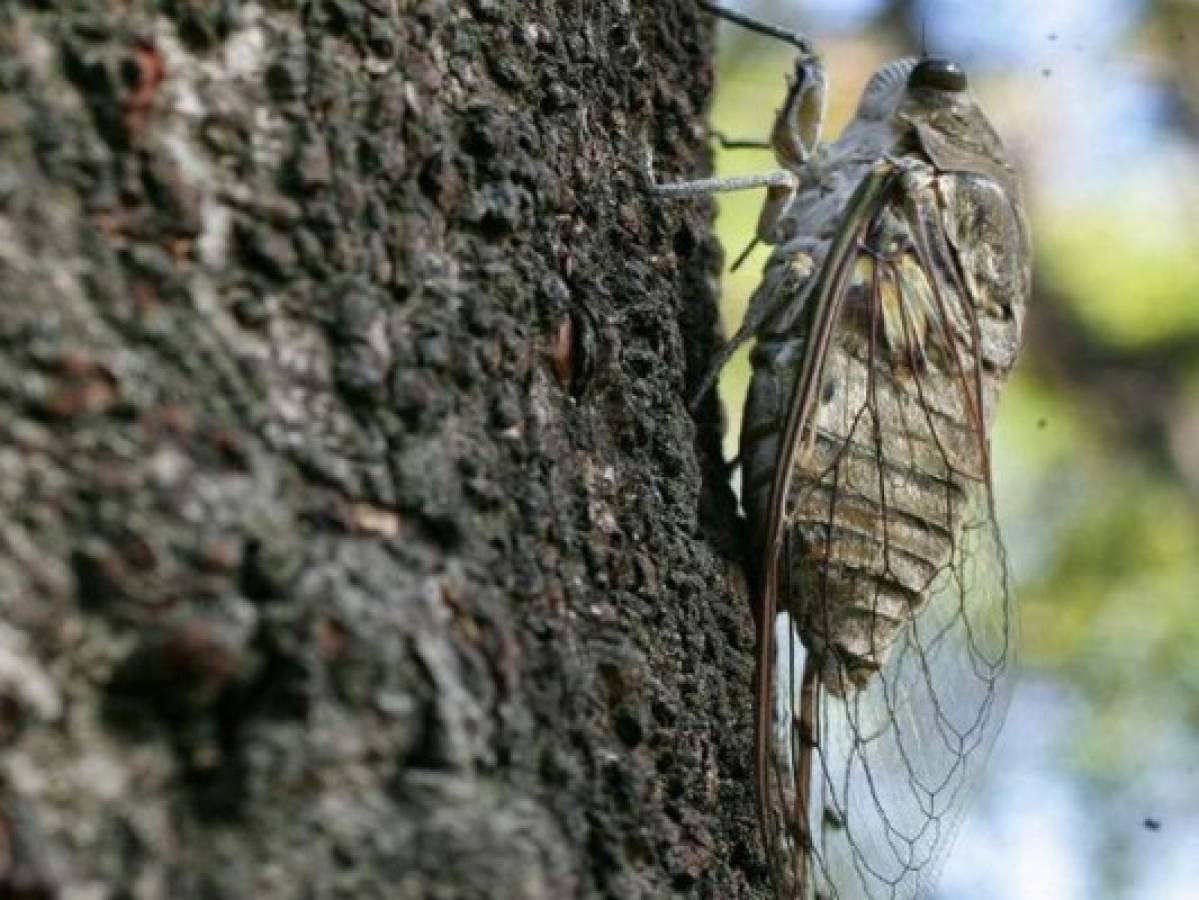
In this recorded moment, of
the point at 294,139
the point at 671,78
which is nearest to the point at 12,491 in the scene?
the point at 294,139

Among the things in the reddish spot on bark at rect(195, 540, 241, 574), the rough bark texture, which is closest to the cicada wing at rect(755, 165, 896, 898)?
the rough bark texture

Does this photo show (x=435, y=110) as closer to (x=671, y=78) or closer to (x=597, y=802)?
(x=597, y=802)

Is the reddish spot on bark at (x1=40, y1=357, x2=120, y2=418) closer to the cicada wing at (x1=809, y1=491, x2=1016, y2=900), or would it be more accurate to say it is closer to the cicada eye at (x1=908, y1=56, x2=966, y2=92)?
the cicada wing at (x1=809, y1=491, x2=1016, y2=900)

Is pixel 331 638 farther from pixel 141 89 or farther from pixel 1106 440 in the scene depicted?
pixel 1106 440

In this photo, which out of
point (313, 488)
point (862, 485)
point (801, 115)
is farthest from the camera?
point (801, 115)

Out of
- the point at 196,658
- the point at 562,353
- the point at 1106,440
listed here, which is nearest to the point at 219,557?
the point at 196,658

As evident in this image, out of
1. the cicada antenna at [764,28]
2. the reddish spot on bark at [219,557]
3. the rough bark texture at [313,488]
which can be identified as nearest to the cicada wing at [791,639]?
the rough bark texture at [313,488]

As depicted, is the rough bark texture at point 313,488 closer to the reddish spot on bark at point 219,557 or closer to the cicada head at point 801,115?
the reddish spot on bark at point 219,557
